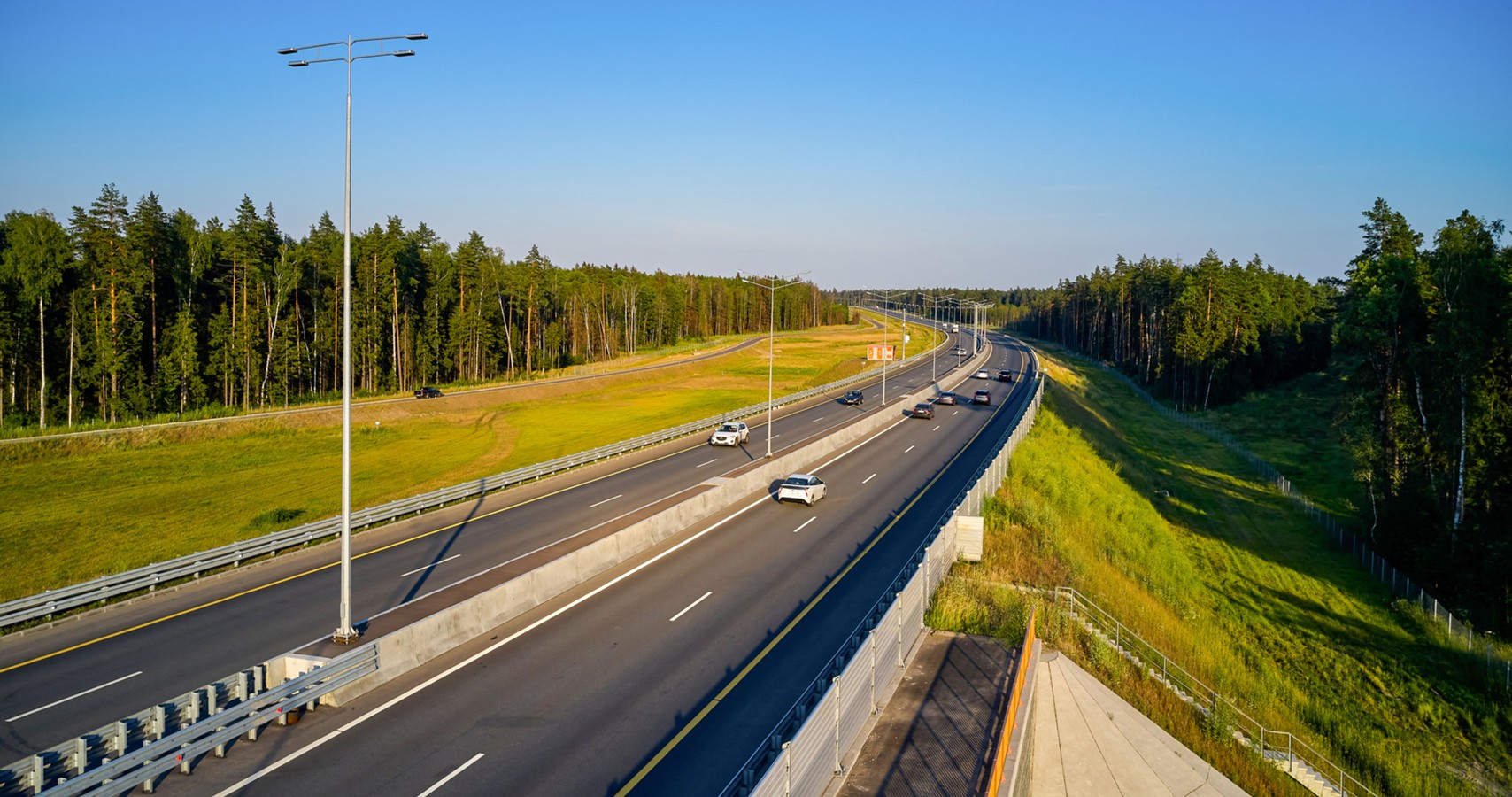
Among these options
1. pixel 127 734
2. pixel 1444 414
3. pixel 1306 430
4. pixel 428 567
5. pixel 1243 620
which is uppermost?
pixel 1444 414

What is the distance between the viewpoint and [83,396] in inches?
2645

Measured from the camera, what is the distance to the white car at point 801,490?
34.3 m

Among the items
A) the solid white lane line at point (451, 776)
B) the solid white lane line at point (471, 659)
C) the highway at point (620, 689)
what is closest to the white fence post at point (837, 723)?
the highway at point (620, 689)

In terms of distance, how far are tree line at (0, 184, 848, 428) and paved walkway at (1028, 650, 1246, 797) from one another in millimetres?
22994

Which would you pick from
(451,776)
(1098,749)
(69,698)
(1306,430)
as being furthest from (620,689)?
(1306,430)

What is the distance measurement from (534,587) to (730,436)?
2779 centimetres

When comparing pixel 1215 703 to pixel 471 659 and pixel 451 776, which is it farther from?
pixel 451 776

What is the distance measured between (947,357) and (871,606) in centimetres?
10198

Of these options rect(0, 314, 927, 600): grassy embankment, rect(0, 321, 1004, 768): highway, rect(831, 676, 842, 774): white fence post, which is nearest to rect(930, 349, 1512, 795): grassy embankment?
rect(831, 676, 842, 774): white fence post

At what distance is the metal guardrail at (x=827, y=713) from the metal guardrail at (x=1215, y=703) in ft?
14.4

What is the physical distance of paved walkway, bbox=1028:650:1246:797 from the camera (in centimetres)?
1859

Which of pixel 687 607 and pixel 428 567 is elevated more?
pixel 428 567

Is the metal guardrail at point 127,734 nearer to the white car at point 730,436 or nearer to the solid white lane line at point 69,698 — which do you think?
the solid white lane line at point 69,698

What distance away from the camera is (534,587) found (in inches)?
854
